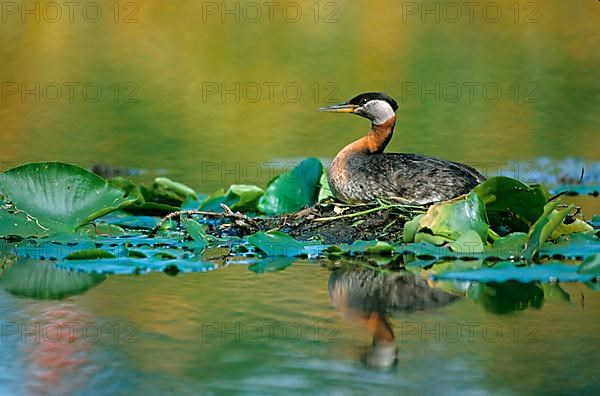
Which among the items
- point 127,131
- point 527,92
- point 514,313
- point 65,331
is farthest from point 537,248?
point 527,92

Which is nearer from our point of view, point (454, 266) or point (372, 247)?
point (454, 266)

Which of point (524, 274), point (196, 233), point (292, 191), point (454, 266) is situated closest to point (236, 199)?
point (292, 191)

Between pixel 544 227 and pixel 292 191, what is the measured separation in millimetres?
2666

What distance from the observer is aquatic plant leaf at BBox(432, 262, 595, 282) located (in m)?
5.96

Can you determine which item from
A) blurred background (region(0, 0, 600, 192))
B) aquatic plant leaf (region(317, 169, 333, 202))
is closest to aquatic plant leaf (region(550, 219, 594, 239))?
aquatic plant leaf (region(317, 169, 333, 202))

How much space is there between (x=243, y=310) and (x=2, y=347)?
127 cm

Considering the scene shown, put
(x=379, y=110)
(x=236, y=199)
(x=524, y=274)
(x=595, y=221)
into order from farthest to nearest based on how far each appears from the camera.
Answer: (x=236, y=199), (x=379, y=110), (x=595, y=221), (x=524, y=274)

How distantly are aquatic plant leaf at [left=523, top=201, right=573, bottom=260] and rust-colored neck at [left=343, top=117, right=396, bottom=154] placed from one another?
2.28 meters

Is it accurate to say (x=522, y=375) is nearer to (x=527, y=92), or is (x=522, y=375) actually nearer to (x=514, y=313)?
(x=514, y=313)

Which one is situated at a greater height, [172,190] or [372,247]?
[172,190]

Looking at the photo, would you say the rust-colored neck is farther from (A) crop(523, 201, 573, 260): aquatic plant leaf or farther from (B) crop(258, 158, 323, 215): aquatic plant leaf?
(A) crop(523, 201, 573, 260): aquatic plant leaf

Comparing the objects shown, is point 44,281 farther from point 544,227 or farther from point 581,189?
point 581,189

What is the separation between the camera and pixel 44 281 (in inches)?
253

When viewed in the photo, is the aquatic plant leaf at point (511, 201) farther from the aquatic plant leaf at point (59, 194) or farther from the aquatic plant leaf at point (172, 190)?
the aquatic plant leaf at point (172, 190)
